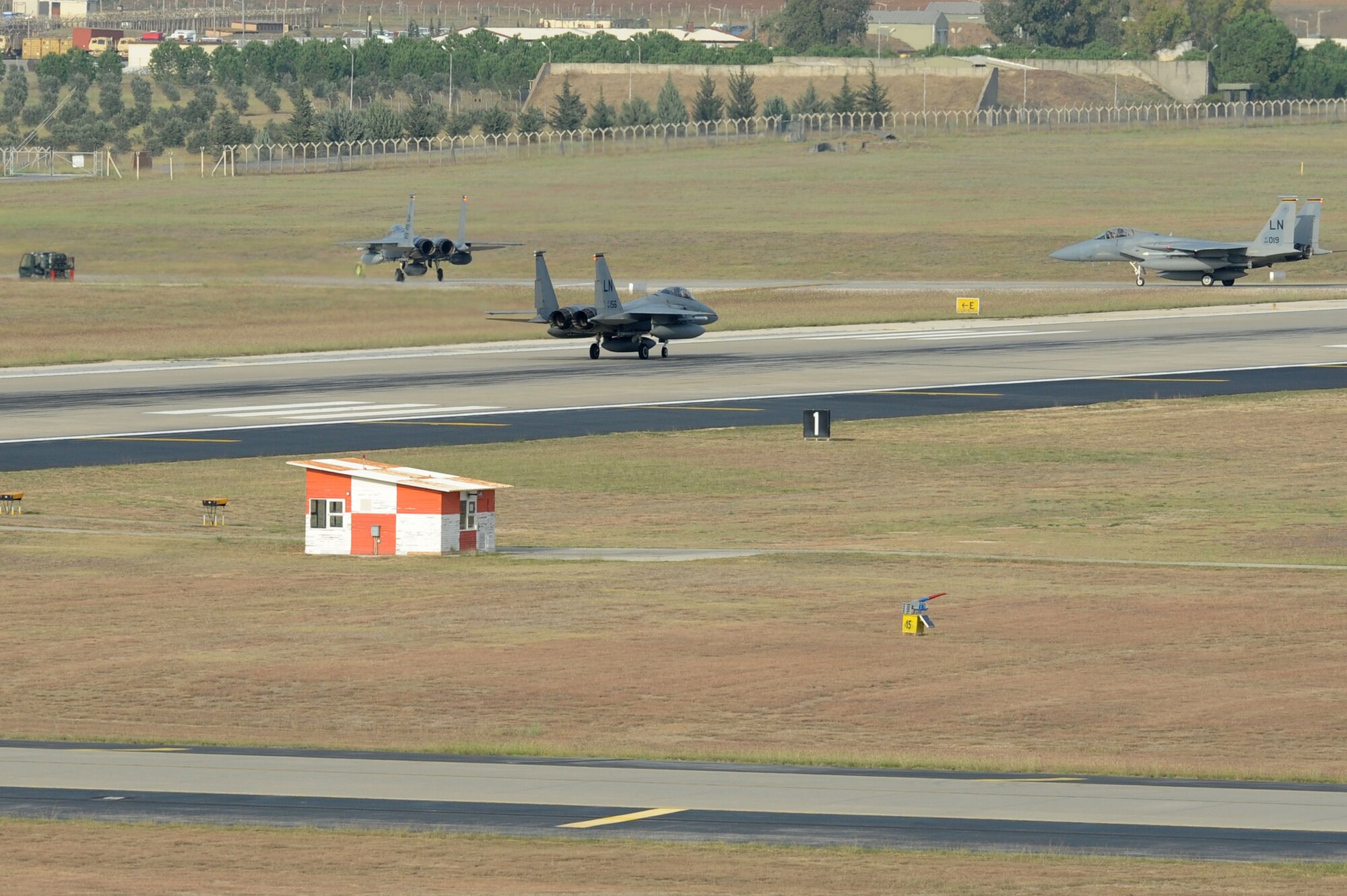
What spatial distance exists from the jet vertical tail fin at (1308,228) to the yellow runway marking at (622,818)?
10908cm

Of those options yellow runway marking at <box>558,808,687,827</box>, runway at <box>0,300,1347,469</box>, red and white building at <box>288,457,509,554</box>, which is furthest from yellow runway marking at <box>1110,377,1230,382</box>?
yellow runway marking at <box>558,808,687,827</box>

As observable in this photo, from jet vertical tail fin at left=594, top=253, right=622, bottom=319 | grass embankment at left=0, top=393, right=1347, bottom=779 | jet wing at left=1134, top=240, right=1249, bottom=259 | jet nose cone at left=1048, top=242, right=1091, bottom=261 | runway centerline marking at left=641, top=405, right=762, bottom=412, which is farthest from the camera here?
jet nose cone at left=1048, top=242, right=1091, bottom=261

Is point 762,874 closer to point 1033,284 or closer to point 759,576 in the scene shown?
point 759,576

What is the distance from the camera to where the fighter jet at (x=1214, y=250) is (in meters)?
129

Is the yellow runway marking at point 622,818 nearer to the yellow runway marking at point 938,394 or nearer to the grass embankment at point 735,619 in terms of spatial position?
the grass embankment at point 735,619

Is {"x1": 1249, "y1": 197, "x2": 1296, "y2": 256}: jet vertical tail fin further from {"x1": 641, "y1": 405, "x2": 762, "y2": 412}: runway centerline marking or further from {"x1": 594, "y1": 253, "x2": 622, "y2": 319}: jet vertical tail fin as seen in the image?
{"x1": 641, "y1": 405, "x2": 762, "y2": 412}: runway centerline marking

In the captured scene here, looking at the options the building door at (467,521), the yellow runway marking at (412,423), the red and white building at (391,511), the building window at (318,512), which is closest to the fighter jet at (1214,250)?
the yellow runway marking at (412,423)

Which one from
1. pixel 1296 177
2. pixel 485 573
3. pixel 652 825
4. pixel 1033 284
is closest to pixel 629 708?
pixel 652 825

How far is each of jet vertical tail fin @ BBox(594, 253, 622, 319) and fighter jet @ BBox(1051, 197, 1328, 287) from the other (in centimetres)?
4954

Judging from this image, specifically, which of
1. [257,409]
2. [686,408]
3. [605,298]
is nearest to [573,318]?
[605,298]

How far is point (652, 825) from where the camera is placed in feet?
85.0

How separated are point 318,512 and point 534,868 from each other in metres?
29.2

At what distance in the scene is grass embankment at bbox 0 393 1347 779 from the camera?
109 feet

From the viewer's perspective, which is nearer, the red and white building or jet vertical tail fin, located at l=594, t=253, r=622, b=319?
the red and white building
